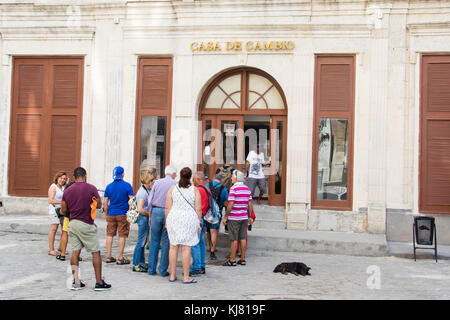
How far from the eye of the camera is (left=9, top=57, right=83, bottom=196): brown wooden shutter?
14.4 m

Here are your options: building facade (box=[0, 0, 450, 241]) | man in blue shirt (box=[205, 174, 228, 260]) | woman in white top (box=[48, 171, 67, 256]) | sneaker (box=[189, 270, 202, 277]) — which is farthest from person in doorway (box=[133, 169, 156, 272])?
building facade (box=[0, 0, 450, 241])

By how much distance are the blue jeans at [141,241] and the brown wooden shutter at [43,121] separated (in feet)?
20.9

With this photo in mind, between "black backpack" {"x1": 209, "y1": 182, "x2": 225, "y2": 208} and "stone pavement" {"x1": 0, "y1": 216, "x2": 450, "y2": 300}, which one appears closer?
"stone pavement" {"x1": 0, "y1": 216, "x2": 450, "y2": 300}

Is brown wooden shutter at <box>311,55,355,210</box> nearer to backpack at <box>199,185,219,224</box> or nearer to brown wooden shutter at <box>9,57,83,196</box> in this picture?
backpack at <box>199,185,219,224</box>

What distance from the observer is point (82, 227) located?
7.12 m

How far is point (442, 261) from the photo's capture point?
10.4 metres

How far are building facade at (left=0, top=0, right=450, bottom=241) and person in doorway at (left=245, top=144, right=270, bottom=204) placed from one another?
27 centimetres

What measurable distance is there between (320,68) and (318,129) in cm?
158

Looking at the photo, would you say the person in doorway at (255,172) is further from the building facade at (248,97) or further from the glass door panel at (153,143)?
the glass door panel at (153,143)

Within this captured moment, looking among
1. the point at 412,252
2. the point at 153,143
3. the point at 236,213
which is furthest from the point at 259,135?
the point at 412,252

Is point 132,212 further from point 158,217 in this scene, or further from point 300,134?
point 300,134

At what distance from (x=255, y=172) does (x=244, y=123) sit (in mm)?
1473

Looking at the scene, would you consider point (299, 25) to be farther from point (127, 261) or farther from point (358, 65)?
point (127, 261)

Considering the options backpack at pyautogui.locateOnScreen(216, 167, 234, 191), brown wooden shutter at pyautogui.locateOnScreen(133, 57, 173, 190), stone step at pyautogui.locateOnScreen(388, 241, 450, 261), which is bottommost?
stone step at pyautogui.locateOnScreen(388, 241, 450, 261)
